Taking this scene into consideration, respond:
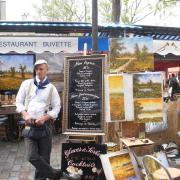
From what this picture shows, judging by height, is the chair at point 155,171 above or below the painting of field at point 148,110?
below

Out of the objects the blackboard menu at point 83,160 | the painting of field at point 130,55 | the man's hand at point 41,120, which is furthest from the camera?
A: the painting of field at point 130,55

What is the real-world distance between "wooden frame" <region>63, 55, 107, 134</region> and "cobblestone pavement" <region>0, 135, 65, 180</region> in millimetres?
1397

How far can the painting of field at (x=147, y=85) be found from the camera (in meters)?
6.09

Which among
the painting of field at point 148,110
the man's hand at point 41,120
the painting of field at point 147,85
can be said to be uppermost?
the painting of field at point 147,85

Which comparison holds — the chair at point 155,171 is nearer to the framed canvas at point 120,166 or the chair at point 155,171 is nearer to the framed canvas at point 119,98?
the framed canvas at point 120,166

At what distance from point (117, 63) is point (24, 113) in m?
1.60

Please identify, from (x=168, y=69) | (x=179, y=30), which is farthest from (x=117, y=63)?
(x=168, y=69)

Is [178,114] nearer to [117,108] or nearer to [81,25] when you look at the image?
[117,108]

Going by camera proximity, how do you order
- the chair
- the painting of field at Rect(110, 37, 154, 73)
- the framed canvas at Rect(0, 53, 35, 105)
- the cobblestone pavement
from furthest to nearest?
the framed canvas at Rect(0, 53, 35, 105), the cobblestone pavement, the painting of field at Rect(110, 37, 154, 73), the chair

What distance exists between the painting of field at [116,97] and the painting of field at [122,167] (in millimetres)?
567

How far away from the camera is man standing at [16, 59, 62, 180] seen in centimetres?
596

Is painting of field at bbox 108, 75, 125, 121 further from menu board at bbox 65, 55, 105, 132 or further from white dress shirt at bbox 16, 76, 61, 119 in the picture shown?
white dress shirt at bbox 16, 76, 61, 119

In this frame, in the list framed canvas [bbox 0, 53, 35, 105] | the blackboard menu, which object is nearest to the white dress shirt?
the blackboard menu

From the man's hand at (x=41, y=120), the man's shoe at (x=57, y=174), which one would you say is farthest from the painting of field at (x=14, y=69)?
the man's hand at (x=41, y=120)
